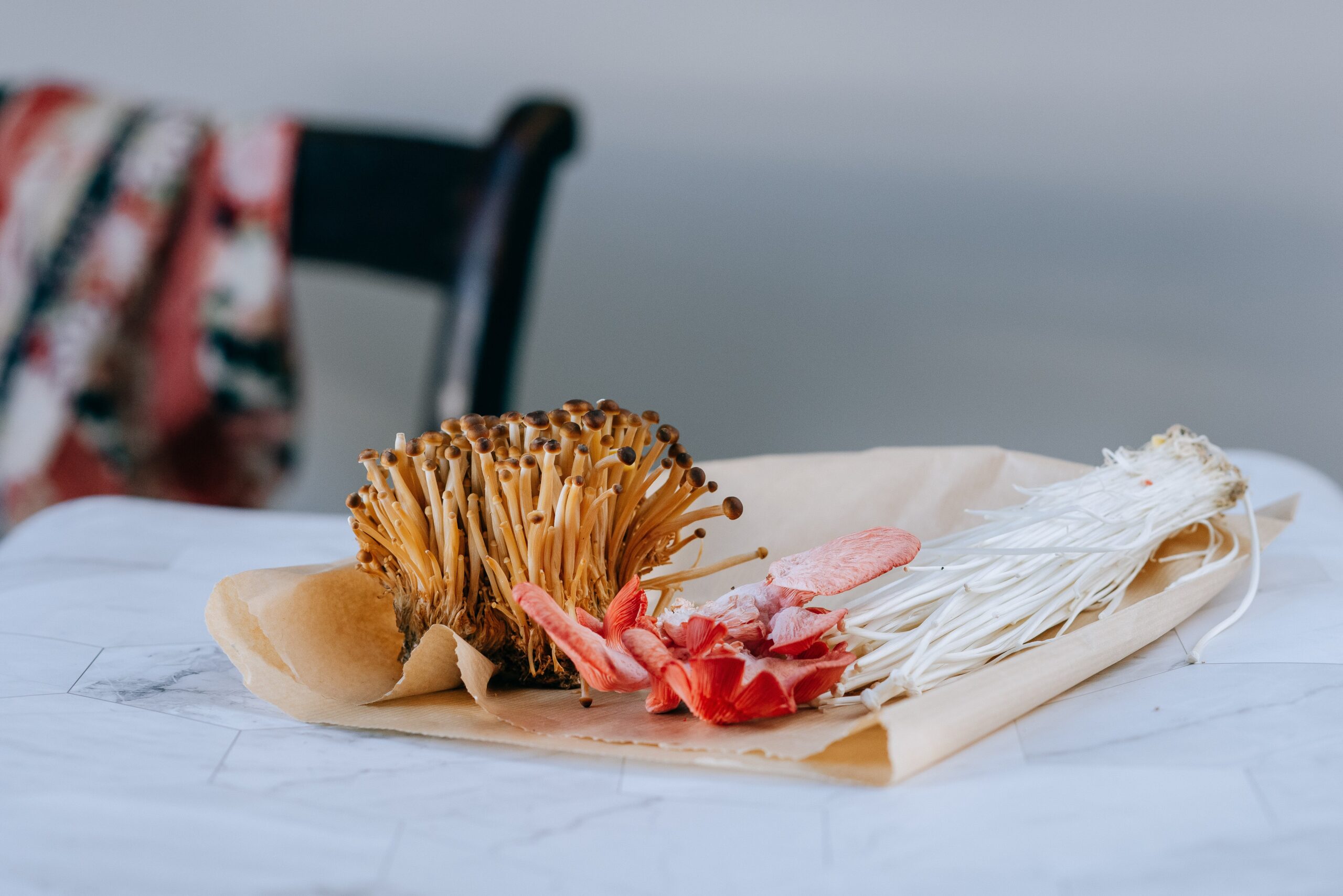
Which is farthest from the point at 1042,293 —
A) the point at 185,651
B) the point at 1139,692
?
the point at 185,651

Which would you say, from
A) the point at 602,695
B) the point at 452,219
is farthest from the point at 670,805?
the point at 452,219

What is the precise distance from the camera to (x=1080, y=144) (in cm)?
156

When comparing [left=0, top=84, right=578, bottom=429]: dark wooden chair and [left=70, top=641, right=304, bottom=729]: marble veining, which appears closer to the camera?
[left=70, top=641, right=304, bottom=729]: marble veining

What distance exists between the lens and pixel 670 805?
0.35 meters

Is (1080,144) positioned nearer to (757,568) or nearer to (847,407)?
(847,407)

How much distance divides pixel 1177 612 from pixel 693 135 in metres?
1.30

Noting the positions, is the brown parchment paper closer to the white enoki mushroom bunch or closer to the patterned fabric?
the white enoki mushroom bunch

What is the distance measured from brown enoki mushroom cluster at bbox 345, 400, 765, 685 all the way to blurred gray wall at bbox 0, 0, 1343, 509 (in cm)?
122

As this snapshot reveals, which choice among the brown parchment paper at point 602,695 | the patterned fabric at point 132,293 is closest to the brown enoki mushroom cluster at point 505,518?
the brown parchment paper at point 602,695

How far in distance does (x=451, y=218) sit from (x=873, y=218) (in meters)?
0.68

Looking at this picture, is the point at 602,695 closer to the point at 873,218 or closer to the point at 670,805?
the point at 670,805

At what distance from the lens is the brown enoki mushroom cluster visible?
439mm

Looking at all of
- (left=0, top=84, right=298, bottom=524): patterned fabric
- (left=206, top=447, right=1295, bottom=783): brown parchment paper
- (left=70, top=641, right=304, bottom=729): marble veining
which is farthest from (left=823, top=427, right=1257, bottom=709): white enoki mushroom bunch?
(left=0, top=84, right=298, bottom=524): patterned fabric

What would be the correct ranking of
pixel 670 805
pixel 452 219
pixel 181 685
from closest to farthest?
pixel 670 805, pixel 181 685, pixel 452 219
